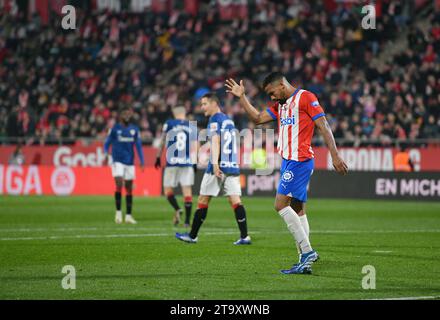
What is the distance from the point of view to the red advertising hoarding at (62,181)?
3039 cm

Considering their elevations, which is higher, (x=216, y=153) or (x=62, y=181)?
(x=216, y=153)

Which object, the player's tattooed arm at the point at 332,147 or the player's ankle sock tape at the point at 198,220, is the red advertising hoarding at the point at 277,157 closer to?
the player's ankle sock tape at the point at 198,220

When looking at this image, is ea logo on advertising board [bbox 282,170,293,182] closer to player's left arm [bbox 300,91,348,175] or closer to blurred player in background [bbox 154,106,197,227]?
player's left arm [bbox 300,91,348,175]

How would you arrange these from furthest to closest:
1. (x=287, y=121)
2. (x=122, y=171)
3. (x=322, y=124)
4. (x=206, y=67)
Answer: (x=206, y=67) < (x=122, y=171) < (x=287, y=121) < (x=322, y=124)

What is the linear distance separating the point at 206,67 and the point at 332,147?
85.6 feet

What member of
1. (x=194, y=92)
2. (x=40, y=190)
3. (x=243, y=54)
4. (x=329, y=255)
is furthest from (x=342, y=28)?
(x=329, y=255)

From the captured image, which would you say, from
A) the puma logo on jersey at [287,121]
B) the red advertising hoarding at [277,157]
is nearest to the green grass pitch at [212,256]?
the puma logo on jersey at [287,121]

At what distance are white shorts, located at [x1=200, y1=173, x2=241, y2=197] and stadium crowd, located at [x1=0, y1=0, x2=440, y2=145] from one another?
52.3ft

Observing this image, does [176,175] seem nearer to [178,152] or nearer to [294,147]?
[178,152]

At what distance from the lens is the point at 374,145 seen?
29656 millimetres

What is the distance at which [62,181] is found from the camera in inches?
1205

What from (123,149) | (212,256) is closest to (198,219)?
(212,256)
